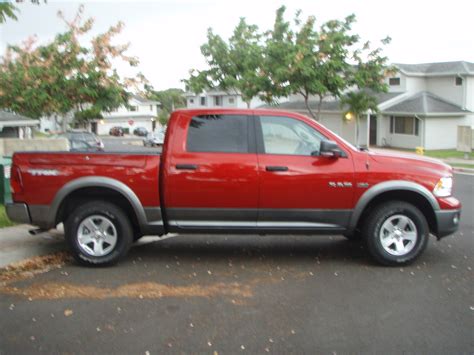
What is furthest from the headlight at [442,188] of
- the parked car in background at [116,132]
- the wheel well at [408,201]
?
the parked car in background at [116,132]

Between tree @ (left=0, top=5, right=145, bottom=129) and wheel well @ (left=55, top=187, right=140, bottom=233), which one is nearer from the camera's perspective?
wheel well @ (left=55, top=187, right=140, bottom=233)

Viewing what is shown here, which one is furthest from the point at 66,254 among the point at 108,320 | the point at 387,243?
the point at 387,243

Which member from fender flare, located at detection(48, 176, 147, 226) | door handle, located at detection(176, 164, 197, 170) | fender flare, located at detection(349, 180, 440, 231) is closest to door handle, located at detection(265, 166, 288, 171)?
door handle, located at detection(176, 164, 197, 170)

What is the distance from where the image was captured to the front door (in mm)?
6543

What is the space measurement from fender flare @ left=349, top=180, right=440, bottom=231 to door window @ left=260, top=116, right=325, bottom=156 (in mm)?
764

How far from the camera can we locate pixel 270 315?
5.03 m

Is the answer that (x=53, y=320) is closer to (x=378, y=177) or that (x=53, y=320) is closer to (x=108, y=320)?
(x=108, y=320)

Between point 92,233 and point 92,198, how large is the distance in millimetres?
437

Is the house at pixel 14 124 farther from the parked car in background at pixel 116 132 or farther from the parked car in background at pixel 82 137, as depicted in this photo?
the parked car in background at pixel 116 132

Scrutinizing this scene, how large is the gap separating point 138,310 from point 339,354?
191 cm

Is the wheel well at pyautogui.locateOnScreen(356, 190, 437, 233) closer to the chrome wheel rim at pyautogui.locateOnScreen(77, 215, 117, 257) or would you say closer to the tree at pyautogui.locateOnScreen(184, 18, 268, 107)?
the chrome wheel rim at pyautogui.locateOnScreen(77, 215, 117, 257)

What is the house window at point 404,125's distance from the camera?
34.2 m

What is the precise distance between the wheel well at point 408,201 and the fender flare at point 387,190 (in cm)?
9

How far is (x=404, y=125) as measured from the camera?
35344 millimetres
